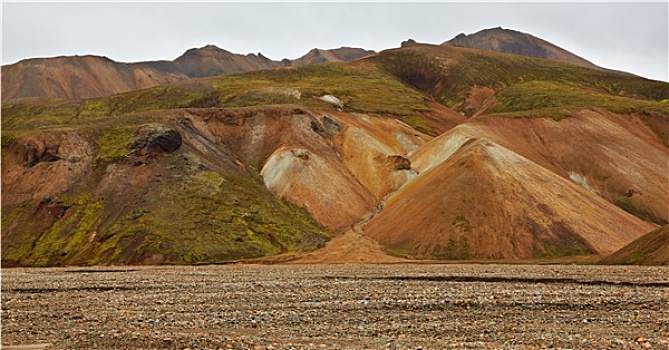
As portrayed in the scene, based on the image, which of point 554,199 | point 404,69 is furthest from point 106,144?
point 404,69

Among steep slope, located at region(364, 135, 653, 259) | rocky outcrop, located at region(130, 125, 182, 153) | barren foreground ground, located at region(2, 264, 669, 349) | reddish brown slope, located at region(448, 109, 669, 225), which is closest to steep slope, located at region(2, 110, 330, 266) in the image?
rocky outcrop, located at region(130, 125, 182, 153)

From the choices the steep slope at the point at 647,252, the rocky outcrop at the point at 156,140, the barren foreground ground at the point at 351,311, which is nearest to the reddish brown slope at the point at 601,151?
the steep slope at the point at 647,252

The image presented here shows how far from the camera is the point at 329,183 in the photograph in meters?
88.4

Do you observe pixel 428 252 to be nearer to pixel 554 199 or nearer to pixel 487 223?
pixel 487 223

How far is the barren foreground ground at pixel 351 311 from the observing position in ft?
81.1

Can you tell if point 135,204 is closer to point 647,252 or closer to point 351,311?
point 351,311

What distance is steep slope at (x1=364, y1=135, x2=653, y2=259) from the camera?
65.4m

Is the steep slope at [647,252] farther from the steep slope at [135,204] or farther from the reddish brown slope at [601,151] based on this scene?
the steep slope at [135,204]

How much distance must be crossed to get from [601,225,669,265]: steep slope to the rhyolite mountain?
716 cm

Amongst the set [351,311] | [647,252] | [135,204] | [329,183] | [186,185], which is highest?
[329,183]

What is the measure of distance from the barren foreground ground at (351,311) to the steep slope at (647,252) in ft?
14.2

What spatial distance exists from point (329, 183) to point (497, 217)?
85.0ft

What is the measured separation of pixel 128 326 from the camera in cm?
2895

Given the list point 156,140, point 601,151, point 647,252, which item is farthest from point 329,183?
point 647,252
